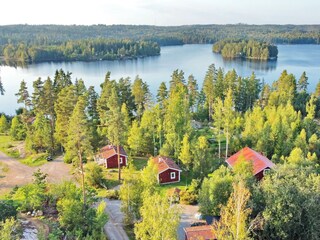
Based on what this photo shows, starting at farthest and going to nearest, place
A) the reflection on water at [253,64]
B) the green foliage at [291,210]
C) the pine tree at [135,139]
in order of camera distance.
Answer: the reflection on water at [253,64]
the pine tree at [135,139]
the green foliage at [291,210]

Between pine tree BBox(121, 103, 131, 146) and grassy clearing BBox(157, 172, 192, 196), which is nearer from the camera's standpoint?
pine tree BBox(121, 103, 131, 146)

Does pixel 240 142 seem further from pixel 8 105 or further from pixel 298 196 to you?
pixel 8 105

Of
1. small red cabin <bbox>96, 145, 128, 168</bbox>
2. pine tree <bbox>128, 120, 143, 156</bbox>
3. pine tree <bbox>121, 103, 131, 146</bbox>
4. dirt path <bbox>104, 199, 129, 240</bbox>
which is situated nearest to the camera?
dirt path <bbox>104, 199, 129, 240</bbox>

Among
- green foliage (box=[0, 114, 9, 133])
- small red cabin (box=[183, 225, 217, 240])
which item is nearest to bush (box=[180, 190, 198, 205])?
small red cabin (box=[183, 225, 217, 240])

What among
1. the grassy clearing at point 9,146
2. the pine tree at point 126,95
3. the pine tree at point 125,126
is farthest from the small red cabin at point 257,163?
→ the grassy clearing at point 9,146

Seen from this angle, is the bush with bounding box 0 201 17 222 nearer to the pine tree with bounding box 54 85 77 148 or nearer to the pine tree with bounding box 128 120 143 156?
the pine tree with bounding box 54 85 77 148

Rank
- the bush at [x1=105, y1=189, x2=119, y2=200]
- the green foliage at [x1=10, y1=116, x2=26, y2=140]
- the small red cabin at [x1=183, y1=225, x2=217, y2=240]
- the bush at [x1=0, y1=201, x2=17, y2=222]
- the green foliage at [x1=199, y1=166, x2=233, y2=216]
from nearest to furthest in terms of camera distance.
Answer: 1. the small red cabin at [x1=183, y1=225, x2=217, y2=240]
2. the bush at [x1=0, y1=201, x2=17, y2=222]
3. the green foliage at [x1=199, y1=166, x2=233, y2=216]
4. the bush at [x1=105, y1=189, x2=119, y2=200]
5. the green foliage at [x1=10, y1=116, x2=26, y2=140]

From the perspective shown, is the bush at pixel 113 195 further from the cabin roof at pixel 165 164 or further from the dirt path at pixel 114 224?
the cabin roof at pixel 165 164
